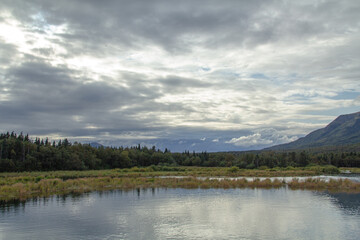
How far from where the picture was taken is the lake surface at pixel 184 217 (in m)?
25.5

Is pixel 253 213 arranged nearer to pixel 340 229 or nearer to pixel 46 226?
pixel 340 229

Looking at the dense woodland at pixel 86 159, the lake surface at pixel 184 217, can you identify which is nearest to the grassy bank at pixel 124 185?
the lake surface at pixel 184 217

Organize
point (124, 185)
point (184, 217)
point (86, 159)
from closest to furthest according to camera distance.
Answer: point (184, 217) < point (124, 185) < point (86, 159)

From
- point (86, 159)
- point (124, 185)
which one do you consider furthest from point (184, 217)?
point (86, 159)

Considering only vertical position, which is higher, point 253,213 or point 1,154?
point 1,154

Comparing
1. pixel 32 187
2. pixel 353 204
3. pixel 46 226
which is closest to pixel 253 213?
pixel 353 204

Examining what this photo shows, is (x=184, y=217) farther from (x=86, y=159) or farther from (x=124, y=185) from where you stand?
(x=86, y=159)

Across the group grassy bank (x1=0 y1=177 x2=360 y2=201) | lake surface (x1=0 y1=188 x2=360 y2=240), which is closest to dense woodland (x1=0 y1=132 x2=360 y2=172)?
grassy bank (x1=0 y1=177 x2=360 y2=201)

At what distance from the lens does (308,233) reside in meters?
25.4

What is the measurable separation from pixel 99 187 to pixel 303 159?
124 m

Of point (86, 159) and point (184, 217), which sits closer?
point (184, 217)

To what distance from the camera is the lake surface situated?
25500 millimetres

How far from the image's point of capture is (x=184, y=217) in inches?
1249

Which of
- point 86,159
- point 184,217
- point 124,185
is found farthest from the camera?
point 86,159
